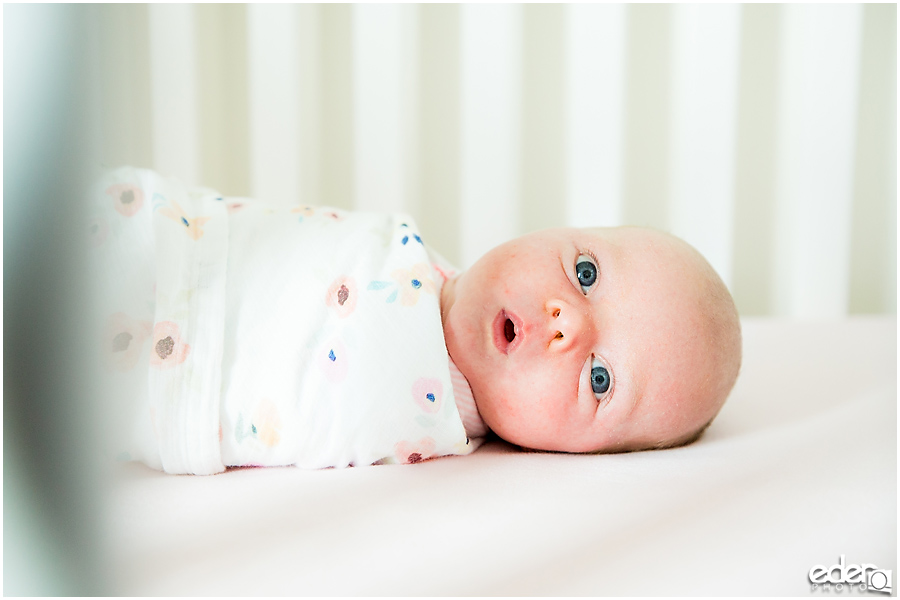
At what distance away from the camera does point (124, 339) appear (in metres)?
0.45

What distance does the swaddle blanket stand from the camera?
58 cm

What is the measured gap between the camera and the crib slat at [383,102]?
134 cm

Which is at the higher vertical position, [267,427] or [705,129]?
[705,129]

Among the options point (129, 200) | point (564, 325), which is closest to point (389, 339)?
Answer: point (564, 325)

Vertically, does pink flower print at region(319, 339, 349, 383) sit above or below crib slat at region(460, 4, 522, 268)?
below

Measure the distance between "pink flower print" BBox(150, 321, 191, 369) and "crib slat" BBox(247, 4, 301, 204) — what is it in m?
0.71

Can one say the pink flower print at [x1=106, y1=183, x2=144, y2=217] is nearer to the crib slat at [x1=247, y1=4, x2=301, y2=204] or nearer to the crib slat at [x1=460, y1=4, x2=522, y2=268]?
the crib slat at [x1=247, y1=4, x2=301, y2=204]

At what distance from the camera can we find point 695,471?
1.93 feet

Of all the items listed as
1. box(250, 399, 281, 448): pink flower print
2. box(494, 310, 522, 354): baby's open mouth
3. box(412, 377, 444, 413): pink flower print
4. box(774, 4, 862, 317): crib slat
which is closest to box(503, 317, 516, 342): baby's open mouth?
box(494, 310, 522, 354): baby's open mouth

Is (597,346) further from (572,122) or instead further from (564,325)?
(572,122)

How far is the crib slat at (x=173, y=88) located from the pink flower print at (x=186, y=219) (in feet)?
1.32

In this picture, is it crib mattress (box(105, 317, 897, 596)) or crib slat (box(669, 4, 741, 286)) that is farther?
crib slat (box(669, 4, 741, 286))

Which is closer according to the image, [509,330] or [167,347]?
[167,347]

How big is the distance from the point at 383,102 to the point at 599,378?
884 mm
